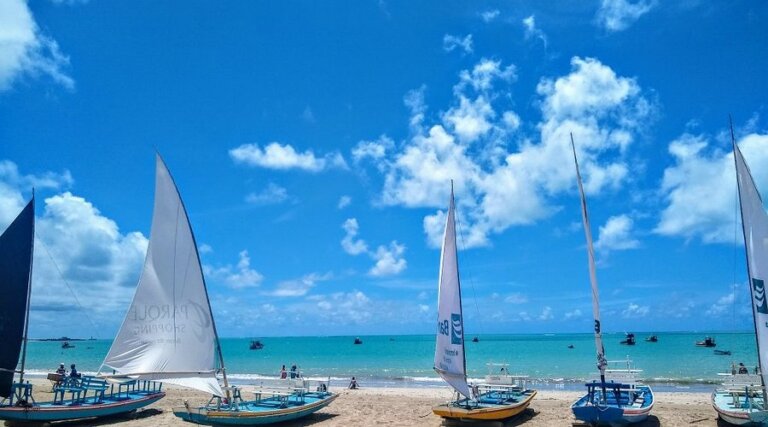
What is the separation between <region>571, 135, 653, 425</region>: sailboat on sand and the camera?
15180mm

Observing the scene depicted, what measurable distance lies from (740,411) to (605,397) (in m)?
3.75

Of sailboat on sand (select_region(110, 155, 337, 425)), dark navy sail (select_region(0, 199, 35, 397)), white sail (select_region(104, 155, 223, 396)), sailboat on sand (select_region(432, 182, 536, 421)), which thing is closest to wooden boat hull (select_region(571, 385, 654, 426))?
sailboat on sand (select_region(432, 182, 536, 421))

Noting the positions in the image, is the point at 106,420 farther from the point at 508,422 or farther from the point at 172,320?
the point at 508,422

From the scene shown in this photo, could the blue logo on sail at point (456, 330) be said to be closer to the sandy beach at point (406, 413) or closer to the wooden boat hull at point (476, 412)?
the wooden boat hull at point (476, 412)

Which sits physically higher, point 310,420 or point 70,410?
point 70,410

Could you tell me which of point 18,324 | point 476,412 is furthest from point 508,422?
point 18,324

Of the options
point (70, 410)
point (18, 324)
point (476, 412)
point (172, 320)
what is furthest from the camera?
point (70, 410)

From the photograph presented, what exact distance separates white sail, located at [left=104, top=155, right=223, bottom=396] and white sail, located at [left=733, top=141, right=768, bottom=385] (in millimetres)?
15998

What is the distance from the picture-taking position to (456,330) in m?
17.3

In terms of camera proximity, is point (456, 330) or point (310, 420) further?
point (310, 420)

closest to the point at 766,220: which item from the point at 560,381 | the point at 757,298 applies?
the point at 757,298

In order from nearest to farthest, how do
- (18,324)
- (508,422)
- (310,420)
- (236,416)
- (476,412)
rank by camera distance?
(476,412) → (236,416) → (18,324) → (508,422) → (310,420)

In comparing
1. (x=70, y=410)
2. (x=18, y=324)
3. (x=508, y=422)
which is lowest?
(x=508, y=422)

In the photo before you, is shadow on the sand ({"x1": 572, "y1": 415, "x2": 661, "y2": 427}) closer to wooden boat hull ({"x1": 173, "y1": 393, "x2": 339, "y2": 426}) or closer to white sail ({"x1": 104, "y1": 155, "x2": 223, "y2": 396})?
wooden boat hull ({"x1": 173, "y1": 393, "x2": 339, "y2": 426})
